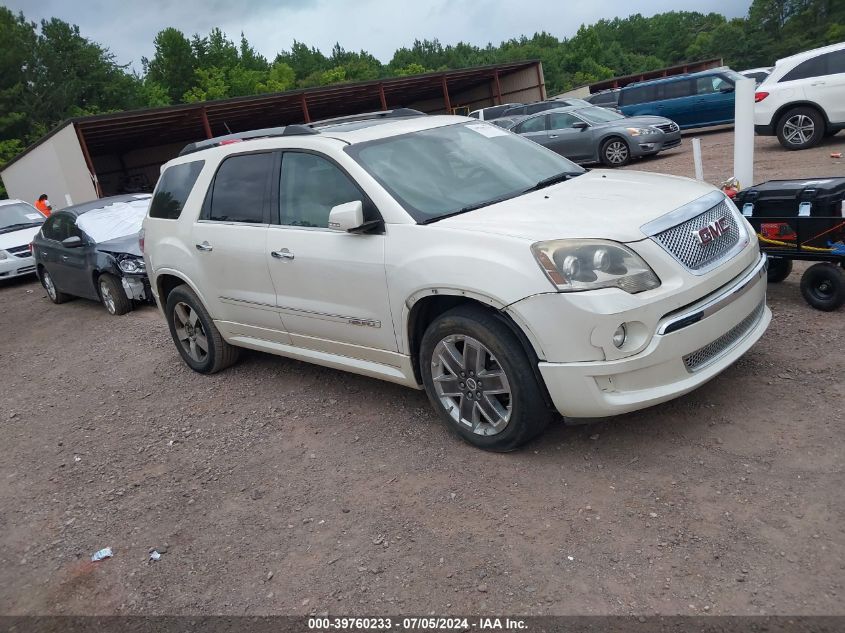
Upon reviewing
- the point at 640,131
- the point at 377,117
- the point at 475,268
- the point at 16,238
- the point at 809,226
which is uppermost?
the point at 377,117

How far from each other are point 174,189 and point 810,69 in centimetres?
1099

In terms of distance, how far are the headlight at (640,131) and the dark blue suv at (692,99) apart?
12.6 ft

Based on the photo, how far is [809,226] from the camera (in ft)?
16.6

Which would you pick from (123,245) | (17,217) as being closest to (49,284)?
(123,245)

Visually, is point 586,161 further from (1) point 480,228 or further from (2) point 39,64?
(2) point 39,64

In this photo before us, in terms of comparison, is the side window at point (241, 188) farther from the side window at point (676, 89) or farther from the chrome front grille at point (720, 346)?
the side window at point (676, 89)

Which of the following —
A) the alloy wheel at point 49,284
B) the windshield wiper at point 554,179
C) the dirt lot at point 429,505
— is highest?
the windshield wiper at point 554,179

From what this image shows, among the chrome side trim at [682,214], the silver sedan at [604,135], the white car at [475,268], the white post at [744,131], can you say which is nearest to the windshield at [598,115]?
the silver sedan at [604,135]

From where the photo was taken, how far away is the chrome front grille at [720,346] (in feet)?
11.8

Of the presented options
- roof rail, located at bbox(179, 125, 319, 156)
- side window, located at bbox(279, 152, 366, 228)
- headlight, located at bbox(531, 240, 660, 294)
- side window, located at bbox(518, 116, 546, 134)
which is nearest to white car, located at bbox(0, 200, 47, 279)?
roof rail, located at bbox(179, 125, 319, 156)

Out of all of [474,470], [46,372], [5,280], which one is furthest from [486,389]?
[5,280]

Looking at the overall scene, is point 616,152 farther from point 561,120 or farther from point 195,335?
point 195,335

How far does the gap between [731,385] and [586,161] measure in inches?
507

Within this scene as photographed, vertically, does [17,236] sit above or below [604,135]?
above
